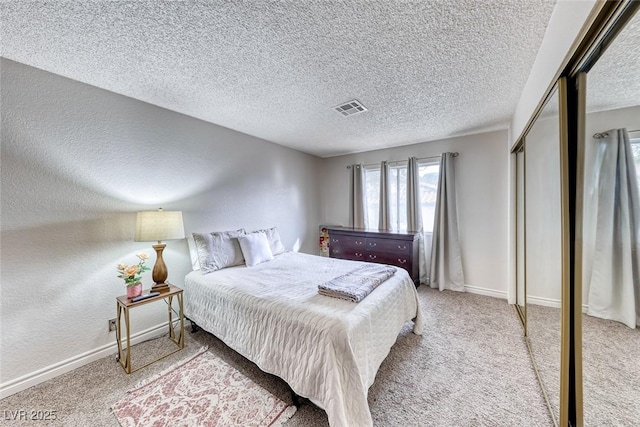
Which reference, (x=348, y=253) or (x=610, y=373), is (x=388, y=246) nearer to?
(x=348, y=253)

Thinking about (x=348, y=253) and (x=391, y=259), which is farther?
(x=348, y=253)

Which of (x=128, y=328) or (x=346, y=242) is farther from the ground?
(x=346, y=242)

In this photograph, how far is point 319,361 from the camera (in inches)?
54.7

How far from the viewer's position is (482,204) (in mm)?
3396

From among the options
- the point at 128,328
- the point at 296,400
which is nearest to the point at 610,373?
the point at 296,400

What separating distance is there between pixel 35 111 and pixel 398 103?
3141mm

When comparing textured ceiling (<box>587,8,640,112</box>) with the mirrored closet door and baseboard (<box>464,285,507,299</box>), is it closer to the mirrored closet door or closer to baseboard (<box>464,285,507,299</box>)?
the mirrored closet door

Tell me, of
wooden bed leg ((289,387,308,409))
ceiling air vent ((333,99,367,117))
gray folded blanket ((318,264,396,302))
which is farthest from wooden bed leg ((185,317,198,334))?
ceiling air vent ((333,99,367,117))

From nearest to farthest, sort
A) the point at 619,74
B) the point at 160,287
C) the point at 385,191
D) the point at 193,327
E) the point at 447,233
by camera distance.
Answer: the point at 619,74
the point at 160,287
the point at 193,327
the point at 447,233
the point at 385,191

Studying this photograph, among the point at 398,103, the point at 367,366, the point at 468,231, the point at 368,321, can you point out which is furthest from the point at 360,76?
the point at 468,231

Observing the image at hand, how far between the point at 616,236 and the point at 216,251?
2.98m

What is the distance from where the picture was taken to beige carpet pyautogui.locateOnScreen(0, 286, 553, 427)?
146 centimetres

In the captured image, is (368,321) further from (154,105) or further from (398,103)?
(154,105)

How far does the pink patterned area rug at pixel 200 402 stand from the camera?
1.46m
